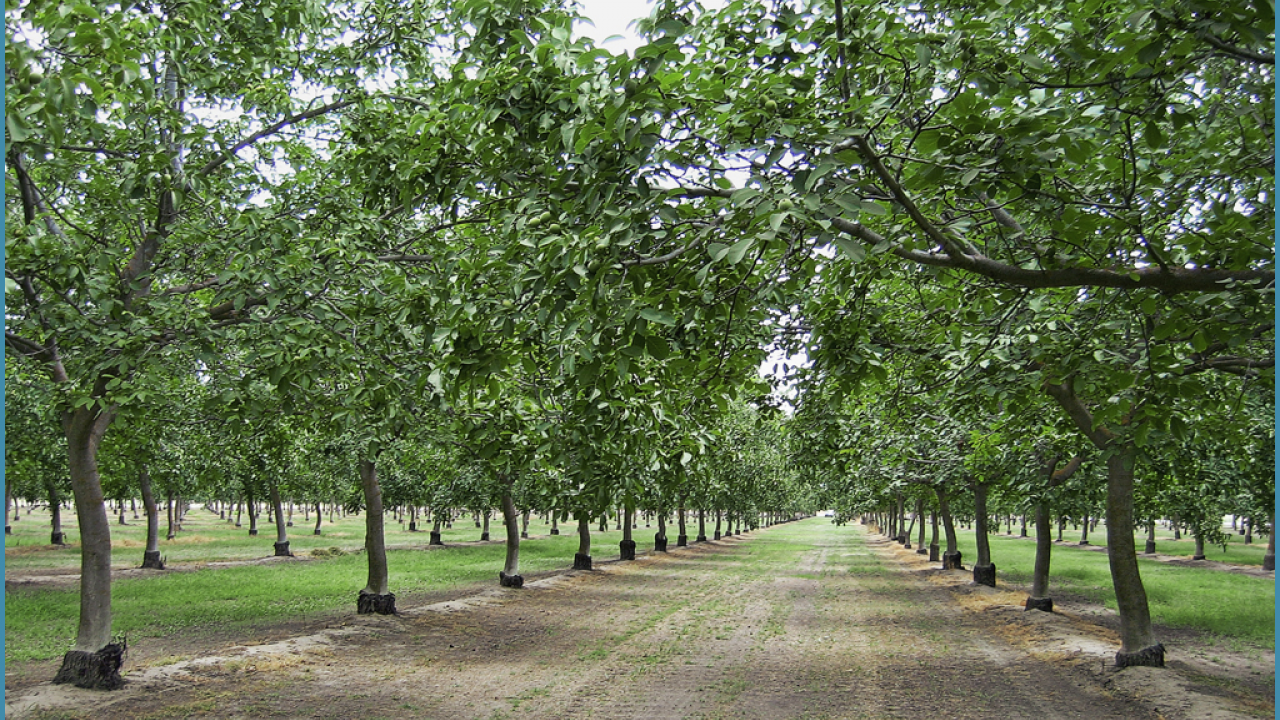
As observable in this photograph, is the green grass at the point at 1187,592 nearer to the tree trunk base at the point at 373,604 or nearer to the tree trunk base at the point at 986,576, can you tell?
the tree trunk base at the point at 986,576

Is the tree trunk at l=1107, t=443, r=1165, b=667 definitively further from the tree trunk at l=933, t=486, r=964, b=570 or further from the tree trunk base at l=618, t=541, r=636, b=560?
the tree trunk base at l=618, t=541, r=636, b=560

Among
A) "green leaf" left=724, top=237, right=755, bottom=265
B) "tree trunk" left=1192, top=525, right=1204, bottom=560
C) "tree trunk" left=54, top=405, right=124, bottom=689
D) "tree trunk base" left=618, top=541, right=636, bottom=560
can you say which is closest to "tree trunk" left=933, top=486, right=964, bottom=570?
"tree trunk base" left=618, top=541, right=636, bottom=560

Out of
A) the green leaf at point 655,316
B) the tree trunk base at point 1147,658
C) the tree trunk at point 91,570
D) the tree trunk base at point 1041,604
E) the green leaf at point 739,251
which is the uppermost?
the green leaf at point 739,251

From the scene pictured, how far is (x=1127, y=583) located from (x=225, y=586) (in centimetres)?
2402

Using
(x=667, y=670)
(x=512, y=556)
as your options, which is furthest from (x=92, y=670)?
(x=512, y=556)

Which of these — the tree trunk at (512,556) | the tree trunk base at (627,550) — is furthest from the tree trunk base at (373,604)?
the tree trunk base at (627,550)

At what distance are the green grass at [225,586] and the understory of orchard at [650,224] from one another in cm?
675

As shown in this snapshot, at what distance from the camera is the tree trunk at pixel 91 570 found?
10523 millimetres

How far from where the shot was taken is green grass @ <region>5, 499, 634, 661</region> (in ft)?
55.1

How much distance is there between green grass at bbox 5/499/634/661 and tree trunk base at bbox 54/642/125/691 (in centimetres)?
381

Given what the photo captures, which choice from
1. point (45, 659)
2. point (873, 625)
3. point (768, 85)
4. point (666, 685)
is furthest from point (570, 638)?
point (768, 85)

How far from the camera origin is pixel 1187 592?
26828 mm

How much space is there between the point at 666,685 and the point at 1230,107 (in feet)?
33.2

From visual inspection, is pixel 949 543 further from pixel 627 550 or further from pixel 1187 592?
pixel 627 550
